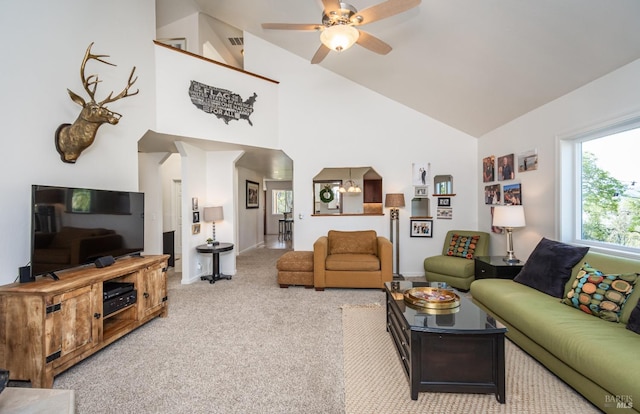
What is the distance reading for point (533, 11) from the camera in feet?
7.25

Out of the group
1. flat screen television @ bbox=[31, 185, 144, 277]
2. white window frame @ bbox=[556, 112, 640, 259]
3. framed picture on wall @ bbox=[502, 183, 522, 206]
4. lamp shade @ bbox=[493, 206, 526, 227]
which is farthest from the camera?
framed picture on wall @ bbox=[502, 183, 522, 206]

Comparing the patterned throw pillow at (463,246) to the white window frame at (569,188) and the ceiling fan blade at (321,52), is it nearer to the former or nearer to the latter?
the white window frame at (569,188)

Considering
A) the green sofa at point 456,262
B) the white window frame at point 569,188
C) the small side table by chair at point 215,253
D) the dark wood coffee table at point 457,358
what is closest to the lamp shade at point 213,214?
the small side table by chair at point 215,253

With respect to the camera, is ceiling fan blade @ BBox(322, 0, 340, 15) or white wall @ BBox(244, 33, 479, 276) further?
white wall @ BBox(244, 33, 479, 276)

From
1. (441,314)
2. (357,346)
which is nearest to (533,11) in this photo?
(441,314)

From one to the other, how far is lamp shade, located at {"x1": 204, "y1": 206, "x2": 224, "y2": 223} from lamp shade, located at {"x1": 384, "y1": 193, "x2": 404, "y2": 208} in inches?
113

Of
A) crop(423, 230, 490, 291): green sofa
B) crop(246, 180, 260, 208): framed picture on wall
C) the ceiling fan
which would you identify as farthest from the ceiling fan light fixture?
crop(246, 180, 260, 208): framed picture on wall

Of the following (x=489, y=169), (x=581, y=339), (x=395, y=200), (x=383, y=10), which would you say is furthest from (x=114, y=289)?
(x=489, y=169)

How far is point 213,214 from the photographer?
4.71m

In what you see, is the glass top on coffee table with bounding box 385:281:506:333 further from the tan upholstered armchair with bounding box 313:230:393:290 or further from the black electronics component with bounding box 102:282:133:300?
the black electronics component with bounding box 102:282:133:300

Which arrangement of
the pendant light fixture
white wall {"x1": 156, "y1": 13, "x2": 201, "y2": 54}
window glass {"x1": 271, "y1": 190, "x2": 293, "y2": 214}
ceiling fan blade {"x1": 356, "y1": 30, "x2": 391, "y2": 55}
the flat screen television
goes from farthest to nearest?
window glass {"x1": 271, "y1": 190, "x2": 293, "y2": 214} < white wall {"x1": 156, "y1": 13, "x2": 201, "y2": 54} < the pendant light fixture < ceiling fan blade {"x1": 356, "y1": 30, "x2": 391, "y2": 55} < the flat screen television

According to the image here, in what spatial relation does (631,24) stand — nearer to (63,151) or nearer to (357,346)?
(357,346)

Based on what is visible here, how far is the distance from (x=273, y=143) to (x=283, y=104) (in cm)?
76

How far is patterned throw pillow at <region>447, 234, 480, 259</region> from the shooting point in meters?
4.17
